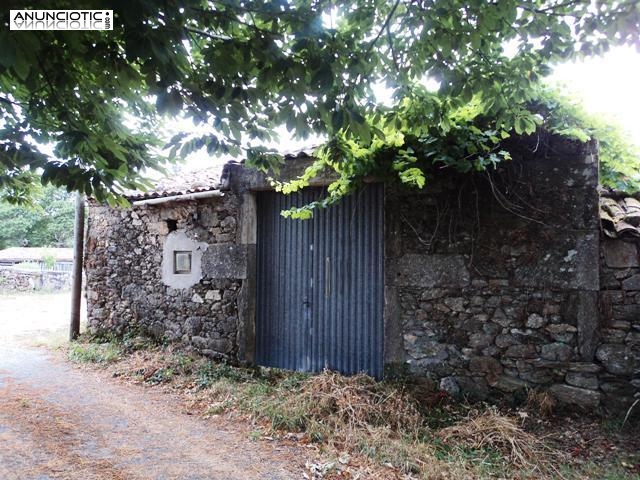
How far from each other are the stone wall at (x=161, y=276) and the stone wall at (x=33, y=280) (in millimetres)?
12731

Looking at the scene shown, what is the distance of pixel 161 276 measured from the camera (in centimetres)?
618

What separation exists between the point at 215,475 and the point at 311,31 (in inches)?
118

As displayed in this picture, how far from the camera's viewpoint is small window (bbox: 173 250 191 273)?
593 cm

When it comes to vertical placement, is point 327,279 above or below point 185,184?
below

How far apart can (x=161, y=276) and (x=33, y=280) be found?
15.0m

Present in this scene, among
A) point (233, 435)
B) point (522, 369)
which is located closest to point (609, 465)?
point (522, 369)

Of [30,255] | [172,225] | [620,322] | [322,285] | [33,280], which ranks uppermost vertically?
[172,225]

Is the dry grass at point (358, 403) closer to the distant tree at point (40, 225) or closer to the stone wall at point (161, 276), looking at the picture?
the stone wall at point (161, 276)

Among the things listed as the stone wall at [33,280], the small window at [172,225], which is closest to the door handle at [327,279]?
the small window at [172,225]

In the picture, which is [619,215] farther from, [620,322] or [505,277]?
[505,277]

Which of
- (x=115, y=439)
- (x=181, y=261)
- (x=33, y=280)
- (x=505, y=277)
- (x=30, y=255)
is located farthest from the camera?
(x=30, y=255)

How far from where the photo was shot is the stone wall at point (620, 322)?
140 inches

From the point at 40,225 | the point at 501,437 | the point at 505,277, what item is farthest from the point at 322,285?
the point at 40,225

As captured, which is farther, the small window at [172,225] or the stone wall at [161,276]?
the small window at [172,225]
